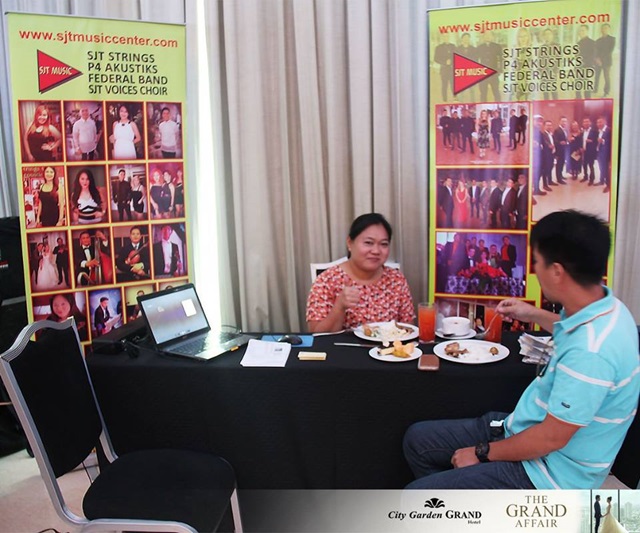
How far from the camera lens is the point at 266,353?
2152 millimetres

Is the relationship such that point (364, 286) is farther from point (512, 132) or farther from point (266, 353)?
point (512, 132)

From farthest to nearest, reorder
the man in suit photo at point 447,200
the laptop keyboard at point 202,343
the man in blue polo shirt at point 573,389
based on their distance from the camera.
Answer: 1. the man in suit photo at point 447,200
2. the laptop keyboard at point 202,343
3. the man in blue polo shirt at point 573,389

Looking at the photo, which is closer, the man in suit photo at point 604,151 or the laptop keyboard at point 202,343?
the laptop keyboard at point 202,343

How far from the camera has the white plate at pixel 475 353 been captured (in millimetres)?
1994

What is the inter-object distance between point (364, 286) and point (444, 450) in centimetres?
94

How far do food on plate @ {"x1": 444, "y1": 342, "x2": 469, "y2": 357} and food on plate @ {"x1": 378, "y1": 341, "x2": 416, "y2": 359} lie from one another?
0.11 metres

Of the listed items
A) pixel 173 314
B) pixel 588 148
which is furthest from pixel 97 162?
pixel 588 148

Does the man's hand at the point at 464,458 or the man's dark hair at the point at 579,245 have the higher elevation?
the man's dark hair at the point at 579,245

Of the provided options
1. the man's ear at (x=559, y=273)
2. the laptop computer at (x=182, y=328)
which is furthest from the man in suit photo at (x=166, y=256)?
the man's ear at (x=559, y=273)

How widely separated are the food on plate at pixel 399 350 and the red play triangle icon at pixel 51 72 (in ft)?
5.99

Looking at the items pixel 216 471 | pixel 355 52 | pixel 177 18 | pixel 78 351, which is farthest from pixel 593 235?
pixel 177 18

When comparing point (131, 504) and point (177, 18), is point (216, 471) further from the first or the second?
point (177, 18)

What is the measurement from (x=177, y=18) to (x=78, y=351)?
6.33 feet

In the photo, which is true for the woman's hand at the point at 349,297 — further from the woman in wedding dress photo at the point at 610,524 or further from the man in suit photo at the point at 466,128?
the woman in wedding dress photo at the point at 610,524
